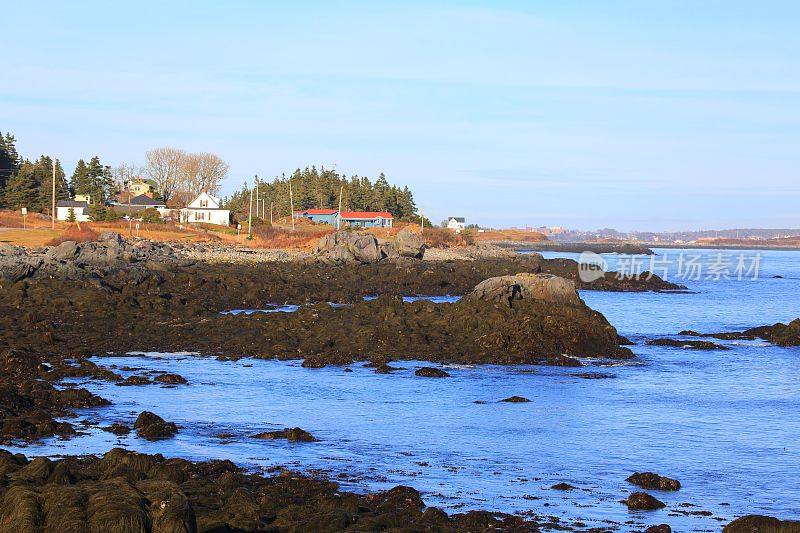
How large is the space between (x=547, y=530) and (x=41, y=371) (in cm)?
1392

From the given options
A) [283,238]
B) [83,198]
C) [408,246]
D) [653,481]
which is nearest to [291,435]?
[653,481]

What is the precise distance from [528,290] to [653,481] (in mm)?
20564

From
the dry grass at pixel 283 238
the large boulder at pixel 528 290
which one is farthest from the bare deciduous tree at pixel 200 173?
the large boulder at pixel 528 290

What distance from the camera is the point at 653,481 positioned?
538 inches

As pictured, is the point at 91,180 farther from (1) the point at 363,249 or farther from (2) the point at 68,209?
(1) the point at 363,249

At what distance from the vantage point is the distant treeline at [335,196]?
134500 millimetres

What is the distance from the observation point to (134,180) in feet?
426

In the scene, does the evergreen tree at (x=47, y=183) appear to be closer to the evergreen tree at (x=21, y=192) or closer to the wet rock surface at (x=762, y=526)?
the evergreen tree at (x=21, y=192)

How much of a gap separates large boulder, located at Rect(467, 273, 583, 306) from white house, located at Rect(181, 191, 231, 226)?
74187 mm

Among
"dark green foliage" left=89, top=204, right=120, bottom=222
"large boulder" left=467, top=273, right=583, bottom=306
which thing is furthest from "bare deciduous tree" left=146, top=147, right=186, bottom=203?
"large boulder" left=467, top=273, right=583, bottom=306

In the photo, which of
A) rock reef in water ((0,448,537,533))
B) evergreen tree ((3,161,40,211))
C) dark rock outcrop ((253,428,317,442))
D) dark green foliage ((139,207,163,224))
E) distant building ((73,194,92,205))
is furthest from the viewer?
distant building ((73,194,92,205))

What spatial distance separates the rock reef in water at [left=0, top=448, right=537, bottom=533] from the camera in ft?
26.4

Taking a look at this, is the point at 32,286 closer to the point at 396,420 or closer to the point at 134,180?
the point at 396,420

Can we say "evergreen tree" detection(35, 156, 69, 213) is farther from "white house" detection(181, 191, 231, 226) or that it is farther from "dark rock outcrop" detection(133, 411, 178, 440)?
"dark rock outcrop" detection(133, 411, 178, 440)
